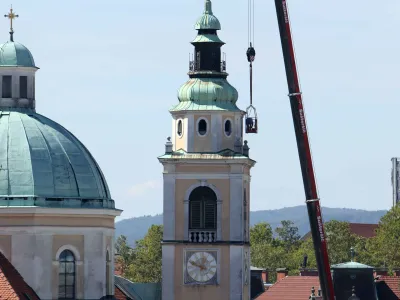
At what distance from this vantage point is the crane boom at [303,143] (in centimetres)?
6412

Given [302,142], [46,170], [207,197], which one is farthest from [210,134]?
[302,142]

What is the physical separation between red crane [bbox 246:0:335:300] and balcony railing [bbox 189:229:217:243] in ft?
158

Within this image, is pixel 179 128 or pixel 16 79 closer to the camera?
pixel 16 79

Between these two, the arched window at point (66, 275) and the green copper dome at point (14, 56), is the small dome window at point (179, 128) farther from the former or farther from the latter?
the arched window at point (66, 275)

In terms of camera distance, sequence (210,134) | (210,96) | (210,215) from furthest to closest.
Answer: (210,96) → (210,134) → (210,215)

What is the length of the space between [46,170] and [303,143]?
1213 inches

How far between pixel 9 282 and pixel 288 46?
29291 mm

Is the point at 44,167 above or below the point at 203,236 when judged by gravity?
above

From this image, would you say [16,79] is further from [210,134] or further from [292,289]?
[292,289]

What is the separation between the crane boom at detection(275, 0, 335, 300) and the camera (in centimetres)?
6412

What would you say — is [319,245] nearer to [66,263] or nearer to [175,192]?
[66,263]

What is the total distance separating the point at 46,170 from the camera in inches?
3698

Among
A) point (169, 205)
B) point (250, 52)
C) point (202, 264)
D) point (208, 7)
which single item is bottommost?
point (202, 264)

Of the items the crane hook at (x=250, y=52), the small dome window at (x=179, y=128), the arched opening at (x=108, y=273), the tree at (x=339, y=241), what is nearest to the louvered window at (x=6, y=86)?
the arched opening at (x=108, y=273)
